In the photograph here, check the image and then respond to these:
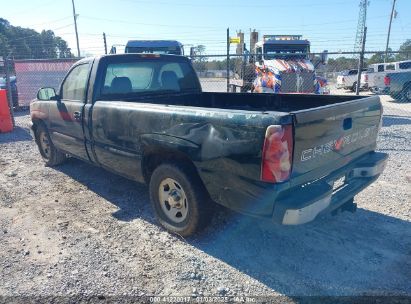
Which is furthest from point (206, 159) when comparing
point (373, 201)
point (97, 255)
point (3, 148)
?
point (3, 148)

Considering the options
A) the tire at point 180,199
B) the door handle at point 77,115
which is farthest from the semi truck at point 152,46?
the tire at point 180,199

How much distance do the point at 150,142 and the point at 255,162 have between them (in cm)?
133

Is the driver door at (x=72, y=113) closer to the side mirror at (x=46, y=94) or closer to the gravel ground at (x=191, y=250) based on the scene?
the side mirror at (x=46, y=94)

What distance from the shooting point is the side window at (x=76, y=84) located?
4.61 meters

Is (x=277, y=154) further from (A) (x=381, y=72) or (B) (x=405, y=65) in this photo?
(B) (x=405, y=65)

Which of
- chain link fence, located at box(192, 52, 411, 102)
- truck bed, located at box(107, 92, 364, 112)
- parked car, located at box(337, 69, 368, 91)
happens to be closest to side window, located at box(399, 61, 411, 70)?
parked car, located at box(337, 69, 368, 91)

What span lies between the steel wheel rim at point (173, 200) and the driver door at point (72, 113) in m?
1.66

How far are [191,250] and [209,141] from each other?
1249mm

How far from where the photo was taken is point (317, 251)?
3.38 meters

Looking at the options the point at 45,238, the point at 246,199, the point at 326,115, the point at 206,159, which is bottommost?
the point at 45,238

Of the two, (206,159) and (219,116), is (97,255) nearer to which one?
(206,159)

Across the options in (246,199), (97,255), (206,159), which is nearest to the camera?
(246,199)

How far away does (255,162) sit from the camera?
2627 mm

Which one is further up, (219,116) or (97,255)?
(219,116)
